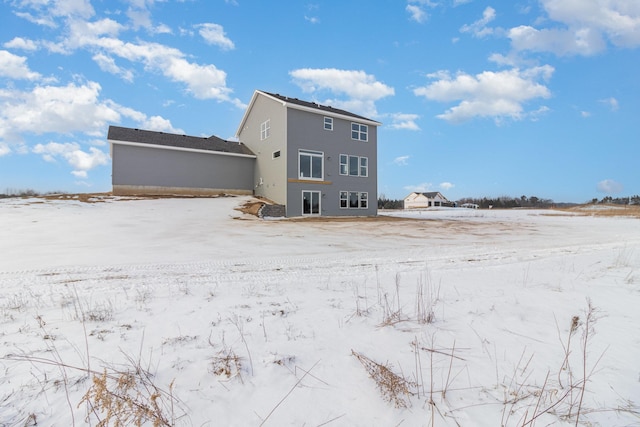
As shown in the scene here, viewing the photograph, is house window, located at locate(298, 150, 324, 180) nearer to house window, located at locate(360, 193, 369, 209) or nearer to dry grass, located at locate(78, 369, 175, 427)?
house window, located at locate(360, 193, 369, 209)

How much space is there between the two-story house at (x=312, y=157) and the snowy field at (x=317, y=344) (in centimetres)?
1619

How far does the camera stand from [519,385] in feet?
7.54

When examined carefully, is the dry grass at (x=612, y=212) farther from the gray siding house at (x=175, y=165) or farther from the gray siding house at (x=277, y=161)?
the gray siding house at (x=175, y=165)

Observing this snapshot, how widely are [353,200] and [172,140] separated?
15368 millimetres

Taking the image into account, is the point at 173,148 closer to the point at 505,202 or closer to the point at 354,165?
the point at 354,165

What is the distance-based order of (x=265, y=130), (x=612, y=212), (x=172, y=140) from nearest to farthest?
(x=172, y=140)
(x=265, y=130)
(x=612, y=212)

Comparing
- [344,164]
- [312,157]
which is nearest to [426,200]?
[344,164]

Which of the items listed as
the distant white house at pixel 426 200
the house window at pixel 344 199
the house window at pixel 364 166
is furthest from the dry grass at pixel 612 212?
the distant white house at pixel 426 200

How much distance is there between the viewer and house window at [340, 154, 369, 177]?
2411 centimetres

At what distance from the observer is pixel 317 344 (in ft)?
9.19

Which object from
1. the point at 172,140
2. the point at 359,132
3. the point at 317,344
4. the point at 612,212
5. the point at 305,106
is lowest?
the point at 317,344

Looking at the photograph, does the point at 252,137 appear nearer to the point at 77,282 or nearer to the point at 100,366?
the point at 77,282

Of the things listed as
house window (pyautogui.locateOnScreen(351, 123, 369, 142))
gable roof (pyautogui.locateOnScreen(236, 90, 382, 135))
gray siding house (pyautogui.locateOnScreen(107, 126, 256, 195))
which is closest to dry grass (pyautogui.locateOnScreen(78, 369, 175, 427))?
gable roof (pyautogui.locateOnScreen(236, 90, 382, 135))

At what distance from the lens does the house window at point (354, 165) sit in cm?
2411
